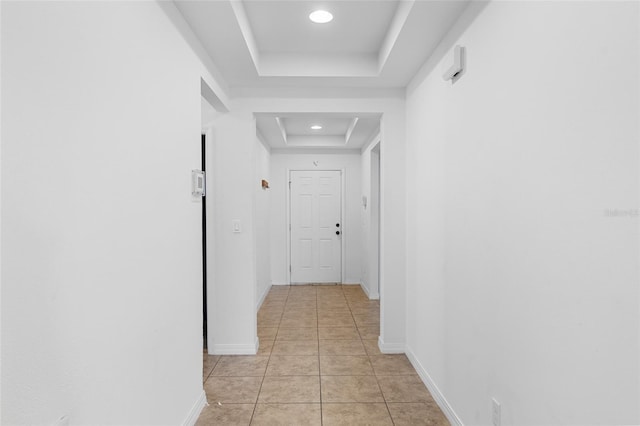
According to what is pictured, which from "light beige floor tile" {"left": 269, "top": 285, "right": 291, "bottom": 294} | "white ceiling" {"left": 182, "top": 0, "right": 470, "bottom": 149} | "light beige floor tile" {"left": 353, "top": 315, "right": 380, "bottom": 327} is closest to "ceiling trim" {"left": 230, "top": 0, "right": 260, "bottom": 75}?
"white ceiling" {"left": 182, "top": 0, "right": 470, "bottom": 149}

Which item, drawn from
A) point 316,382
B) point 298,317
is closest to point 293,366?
point 316,382

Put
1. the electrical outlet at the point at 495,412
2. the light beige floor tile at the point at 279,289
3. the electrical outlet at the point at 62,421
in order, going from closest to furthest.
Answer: the electrical outlet at the point at 62,421, the electrical outlet at the point at 495,412, the light beige floor tile at the point at 279,289

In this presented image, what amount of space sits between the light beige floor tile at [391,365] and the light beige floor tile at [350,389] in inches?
6.4

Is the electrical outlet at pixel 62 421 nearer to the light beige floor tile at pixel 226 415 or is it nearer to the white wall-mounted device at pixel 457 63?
the light beige floor tile at pixel 226 415

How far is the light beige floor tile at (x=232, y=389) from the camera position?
2402mm

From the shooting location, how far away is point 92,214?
1.17 metres

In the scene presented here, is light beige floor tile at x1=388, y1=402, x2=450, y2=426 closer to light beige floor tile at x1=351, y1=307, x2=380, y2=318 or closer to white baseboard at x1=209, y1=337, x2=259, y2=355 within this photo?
white baseboard at x1=209, y1=337, x2=259, y2=355

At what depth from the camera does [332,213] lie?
6094 mm

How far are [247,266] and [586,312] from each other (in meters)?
2.49

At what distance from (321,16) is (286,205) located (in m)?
3.97

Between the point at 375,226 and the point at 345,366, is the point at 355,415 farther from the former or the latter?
the point at 375,226

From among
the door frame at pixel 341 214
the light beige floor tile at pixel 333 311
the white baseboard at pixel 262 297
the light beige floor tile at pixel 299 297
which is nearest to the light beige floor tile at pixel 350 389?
the light beige floor tile at pixel 333 311

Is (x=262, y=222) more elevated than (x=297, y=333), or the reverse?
(x=262, y=222)

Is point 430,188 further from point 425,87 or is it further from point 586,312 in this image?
point 586,312
